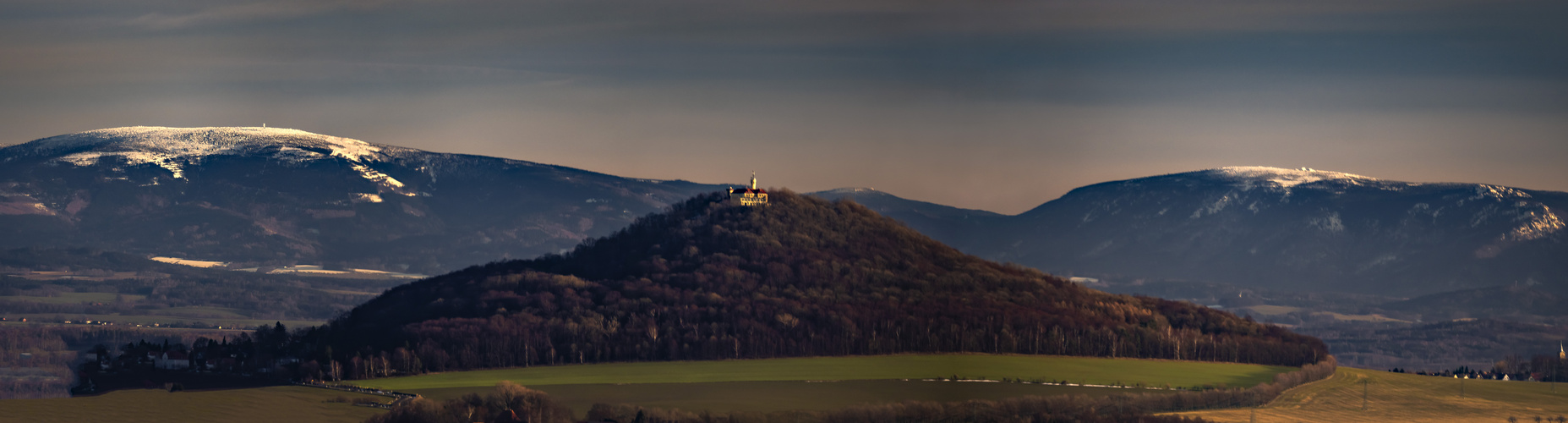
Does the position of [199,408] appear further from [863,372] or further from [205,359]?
[863,372]

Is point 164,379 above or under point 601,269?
under

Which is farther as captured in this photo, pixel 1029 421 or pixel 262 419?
pixel 262 419

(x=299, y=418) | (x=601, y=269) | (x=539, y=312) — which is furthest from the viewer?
(x=601, y=269)

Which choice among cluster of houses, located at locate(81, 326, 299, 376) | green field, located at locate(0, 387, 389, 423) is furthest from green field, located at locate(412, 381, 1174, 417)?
cluster of houses, located at locate(81, 326, 299, 376)

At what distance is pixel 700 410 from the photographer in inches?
4631

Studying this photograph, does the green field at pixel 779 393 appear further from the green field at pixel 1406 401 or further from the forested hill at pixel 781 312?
the forested hill at pixel 781 312

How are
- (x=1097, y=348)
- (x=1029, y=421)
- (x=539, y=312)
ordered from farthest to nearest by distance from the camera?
(x=539, y=312) < (x=1097, y=348) < (x=1029, y=421)

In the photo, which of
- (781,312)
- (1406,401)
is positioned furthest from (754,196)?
(1406,401)

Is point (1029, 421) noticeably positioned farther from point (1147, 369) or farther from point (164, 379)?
point (164, 379)

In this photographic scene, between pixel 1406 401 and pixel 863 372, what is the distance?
51394mm

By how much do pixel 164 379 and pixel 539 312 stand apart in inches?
1578

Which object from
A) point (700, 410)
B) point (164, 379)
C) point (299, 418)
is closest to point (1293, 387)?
point (700, 410)

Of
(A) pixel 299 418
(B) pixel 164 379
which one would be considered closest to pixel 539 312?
(B) pixel 164 379

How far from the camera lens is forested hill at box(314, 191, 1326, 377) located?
153500 millimetres
